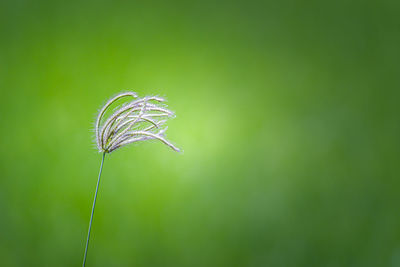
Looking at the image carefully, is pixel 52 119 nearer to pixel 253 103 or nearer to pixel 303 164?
pixel 253 103

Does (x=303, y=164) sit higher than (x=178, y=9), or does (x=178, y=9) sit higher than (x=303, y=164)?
(x=178, y=9)

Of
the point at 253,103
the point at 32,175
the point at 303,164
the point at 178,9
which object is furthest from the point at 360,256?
the point at 32,175

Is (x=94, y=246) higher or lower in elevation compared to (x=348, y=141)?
lower

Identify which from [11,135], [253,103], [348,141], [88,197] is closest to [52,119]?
[11,135]

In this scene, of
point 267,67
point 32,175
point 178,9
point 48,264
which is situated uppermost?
point 178,9

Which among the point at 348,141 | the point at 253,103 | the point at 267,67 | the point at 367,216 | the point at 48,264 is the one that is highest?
the point at 267,67
